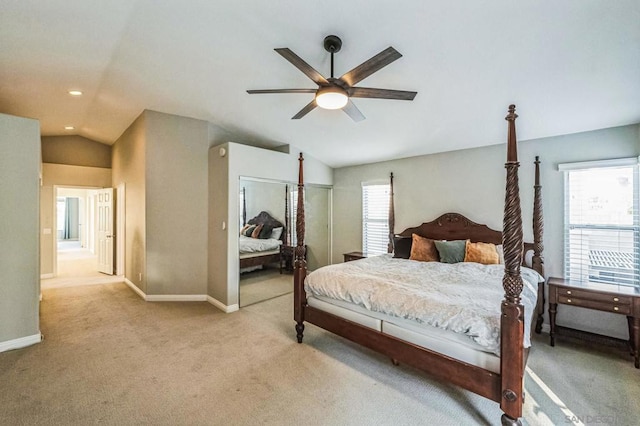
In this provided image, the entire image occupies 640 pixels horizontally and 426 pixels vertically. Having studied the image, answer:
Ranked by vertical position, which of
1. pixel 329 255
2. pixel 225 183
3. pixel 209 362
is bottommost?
pixel 209 362

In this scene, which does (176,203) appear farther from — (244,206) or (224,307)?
(224,307)

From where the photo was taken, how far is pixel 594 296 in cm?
297

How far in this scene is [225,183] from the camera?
14.4ft

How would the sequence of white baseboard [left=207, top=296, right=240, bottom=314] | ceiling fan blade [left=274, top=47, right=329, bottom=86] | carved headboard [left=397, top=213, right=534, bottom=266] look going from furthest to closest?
white baseboard [left=207, top=296, right=240, bottom=314], carved headboard [left=397, top=213, right=534, bottom=266], ceiling fan blade [left=274, top=47, right=329, bottom=86]

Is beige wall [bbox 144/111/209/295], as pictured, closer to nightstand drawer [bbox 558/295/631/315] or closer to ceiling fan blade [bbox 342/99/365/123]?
ceiling fan blade [bbox 342/99/365/123]

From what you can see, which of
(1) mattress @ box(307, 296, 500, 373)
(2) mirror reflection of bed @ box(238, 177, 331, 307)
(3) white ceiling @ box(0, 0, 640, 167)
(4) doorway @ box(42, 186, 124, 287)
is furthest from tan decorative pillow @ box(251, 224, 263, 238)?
(4) doorway @ box(42, 186, 124, 287)

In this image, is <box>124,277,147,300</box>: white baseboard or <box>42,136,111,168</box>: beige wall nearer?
<box>124,277,147,300</box>: white baseboard

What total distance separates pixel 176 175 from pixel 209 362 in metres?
3.19

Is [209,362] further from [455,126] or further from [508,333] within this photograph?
[455,126]

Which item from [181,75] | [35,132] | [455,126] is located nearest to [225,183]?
[181,75]

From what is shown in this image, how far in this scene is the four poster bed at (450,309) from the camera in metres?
1.89

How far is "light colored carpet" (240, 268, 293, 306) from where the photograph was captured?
4578 millimetres

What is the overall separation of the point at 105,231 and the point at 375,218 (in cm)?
619

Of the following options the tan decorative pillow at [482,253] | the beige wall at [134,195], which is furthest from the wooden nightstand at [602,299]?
the beige wall at [134,195]
